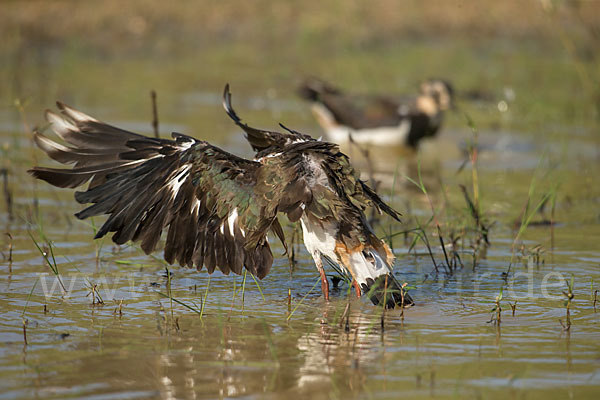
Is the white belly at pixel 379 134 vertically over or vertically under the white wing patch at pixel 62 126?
over

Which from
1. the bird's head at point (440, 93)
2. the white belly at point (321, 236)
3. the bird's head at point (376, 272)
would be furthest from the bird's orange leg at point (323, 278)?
the bird's head at point (440, 93)

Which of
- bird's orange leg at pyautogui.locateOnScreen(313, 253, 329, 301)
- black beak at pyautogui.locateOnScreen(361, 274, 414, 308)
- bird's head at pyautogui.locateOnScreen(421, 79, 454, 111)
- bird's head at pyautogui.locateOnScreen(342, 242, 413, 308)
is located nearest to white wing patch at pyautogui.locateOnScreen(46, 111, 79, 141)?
→ bird's orange leg at pyautogui.locateOnScreen(313, 253, 329, 301)

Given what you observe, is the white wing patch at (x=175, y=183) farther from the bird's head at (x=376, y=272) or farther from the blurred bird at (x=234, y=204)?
the bird's head at (x=376, y=272)

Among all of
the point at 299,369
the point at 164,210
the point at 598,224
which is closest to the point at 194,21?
the point at 598,224

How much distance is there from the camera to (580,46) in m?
14.1

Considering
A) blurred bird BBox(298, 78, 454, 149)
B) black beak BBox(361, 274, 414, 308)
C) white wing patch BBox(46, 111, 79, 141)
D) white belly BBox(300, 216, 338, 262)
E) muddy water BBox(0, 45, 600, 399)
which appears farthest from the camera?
blurred bird BBox(298, 78, 454, 149)

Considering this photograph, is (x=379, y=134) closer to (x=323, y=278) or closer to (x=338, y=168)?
(x=323, y=278)

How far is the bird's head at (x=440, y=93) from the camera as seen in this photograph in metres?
10.6

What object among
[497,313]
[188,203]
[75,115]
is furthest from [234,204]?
[497,313]

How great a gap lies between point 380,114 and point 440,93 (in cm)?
74

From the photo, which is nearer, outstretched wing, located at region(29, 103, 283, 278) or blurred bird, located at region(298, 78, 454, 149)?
outstretched wing, located at region(29, 103, 283, 278)

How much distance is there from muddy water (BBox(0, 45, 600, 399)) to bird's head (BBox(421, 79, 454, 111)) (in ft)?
10.9

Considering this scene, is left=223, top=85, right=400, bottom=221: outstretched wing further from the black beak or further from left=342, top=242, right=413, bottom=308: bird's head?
the black beak

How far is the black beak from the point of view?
483cm
